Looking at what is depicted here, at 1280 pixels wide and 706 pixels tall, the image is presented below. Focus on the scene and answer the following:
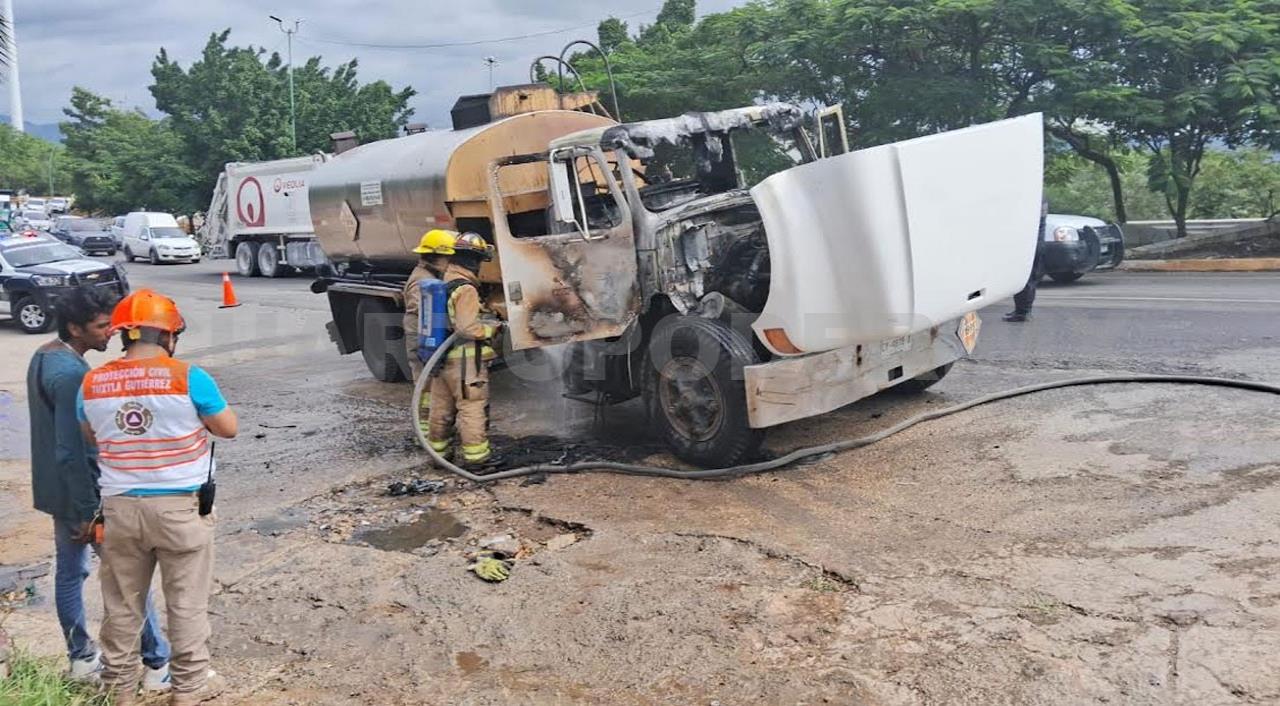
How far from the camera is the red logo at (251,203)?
26.8m

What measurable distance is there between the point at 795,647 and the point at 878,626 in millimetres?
369

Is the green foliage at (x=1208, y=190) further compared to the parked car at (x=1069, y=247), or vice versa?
the green foliage at (x=1208, y=190)

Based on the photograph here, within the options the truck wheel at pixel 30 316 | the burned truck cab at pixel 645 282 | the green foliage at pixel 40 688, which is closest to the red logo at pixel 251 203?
the truck wheel at pixel 30 316

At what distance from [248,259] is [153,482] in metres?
25.6

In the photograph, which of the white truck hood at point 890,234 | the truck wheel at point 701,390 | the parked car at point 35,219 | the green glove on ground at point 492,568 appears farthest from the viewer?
the parked car at point 35,219

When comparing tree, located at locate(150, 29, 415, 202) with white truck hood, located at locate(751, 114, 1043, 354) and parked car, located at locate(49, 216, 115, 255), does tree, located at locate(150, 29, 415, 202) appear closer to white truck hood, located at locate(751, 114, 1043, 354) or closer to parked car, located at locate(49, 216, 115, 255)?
parked car, located at locate(49, 216, 115, 255)

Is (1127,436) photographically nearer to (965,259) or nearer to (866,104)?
(965,259)

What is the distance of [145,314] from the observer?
12.1ft

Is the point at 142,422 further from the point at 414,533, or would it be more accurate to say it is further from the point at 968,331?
the point at 968,331

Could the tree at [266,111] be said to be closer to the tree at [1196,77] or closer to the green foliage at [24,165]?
the tree at [1196,77]

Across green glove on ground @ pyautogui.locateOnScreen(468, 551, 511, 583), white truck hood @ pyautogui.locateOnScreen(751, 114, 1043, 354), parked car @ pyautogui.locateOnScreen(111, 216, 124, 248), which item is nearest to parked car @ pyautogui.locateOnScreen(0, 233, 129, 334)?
green glove on ground @ pyautogui.locateOnScreen(468, 551, 511, 583)

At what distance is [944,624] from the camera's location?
13.6 ft

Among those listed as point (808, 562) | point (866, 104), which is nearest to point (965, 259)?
point (808, 562)

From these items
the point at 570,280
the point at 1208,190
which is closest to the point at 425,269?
the point at 570,280
